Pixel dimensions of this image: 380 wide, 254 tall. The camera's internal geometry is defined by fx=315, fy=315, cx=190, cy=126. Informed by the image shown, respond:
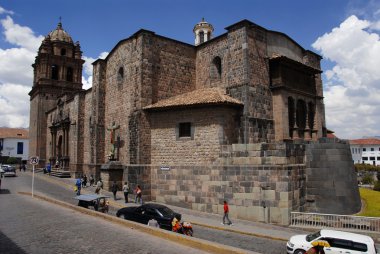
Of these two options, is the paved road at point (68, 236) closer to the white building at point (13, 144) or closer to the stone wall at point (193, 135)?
the stone wall at point (193, 135)

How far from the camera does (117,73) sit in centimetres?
2562

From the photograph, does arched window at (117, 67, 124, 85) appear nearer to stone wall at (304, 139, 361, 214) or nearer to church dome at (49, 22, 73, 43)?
stone wall at (304, 139, 361, 214)

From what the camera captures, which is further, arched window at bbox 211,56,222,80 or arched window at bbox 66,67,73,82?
arched window at bbox 66,67,73,82

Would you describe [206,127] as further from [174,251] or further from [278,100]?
[174,251]

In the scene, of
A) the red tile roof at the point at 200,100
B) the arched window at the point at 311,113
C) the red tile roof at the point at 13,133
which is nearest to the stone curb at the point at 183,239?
the red tile roof at the point at 200,100

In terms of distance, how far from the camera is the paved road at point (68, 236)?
8.77 m

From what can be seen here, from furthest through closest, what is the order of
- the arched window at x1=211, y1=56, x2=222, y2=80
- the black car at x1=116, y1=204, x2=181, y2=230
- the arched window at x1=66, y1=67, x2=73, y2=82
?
1. the arched window at x1=66, y1=67, x2=73, y2=82
2. the arched window at x1=211, y1=56, x2=222, y2=80
3. the black car at x1=116, y1=204, x2=181, y2=230

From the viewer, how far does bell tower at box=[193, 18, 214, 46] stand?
37.9 m

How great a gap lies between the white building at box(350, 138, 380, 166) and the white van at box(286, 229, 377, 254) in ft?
272

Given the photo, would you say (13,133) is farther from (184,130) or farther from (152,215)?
(152,215)

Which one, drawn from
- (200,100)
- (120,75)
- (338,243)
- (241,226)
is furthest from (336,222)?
(120,75)

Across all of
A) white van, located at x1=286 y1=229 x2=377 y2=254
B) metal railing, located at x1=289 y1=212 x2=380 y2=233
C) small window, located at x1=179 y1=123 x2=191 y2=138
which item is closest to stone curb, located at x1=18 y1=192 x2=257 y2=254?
white van, located at x1=286 y1=229 x2=377 y2=254

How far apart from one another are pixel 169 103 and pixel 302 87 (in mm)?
9941

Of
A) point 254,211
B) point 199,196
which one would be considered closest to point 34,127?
point 199,196
